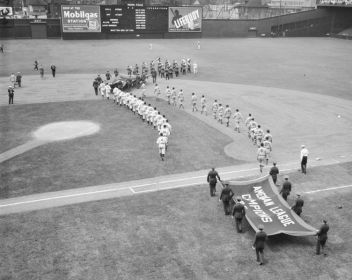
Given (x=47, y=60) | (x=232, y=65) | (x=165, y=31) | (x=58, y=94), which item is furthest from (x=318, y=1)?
(x=58, y=94)

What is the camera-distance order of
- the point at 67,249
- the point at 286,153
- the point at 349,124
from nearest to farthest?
the point at 67,249
the point at 286,153
the point at 349,124

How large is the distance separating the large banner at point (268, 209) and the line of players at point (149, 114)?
576cm

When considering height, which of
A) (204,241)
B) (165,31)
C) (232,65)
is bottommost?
(204,241)

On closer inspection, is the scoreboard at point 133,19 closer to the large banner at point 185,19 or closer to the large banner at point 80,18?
the large banner at point 80,18

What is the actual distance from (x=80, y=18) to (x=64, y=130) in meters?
45.4

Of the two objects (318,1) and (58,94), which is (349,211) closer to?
(58,94)

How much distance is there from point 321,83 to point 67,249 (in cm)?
3567

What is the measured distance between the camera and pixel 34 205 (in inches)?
693

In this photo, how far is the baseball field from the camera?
45.7ft

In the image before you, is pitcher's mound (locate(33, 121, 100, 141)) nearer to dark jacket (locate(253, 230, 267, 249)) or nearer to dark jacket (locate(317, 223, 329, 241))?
dark jacket (locate(253, 230, 267, 249))

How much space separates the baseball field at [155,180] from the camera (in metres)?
13.9

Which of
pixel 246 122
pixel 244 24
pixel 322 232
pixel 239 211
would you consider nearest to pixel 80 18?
pixel 244 24

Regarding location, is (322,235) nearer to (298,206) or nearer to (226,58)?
(298,206)

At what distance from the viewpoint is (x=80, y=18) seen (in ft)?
221
